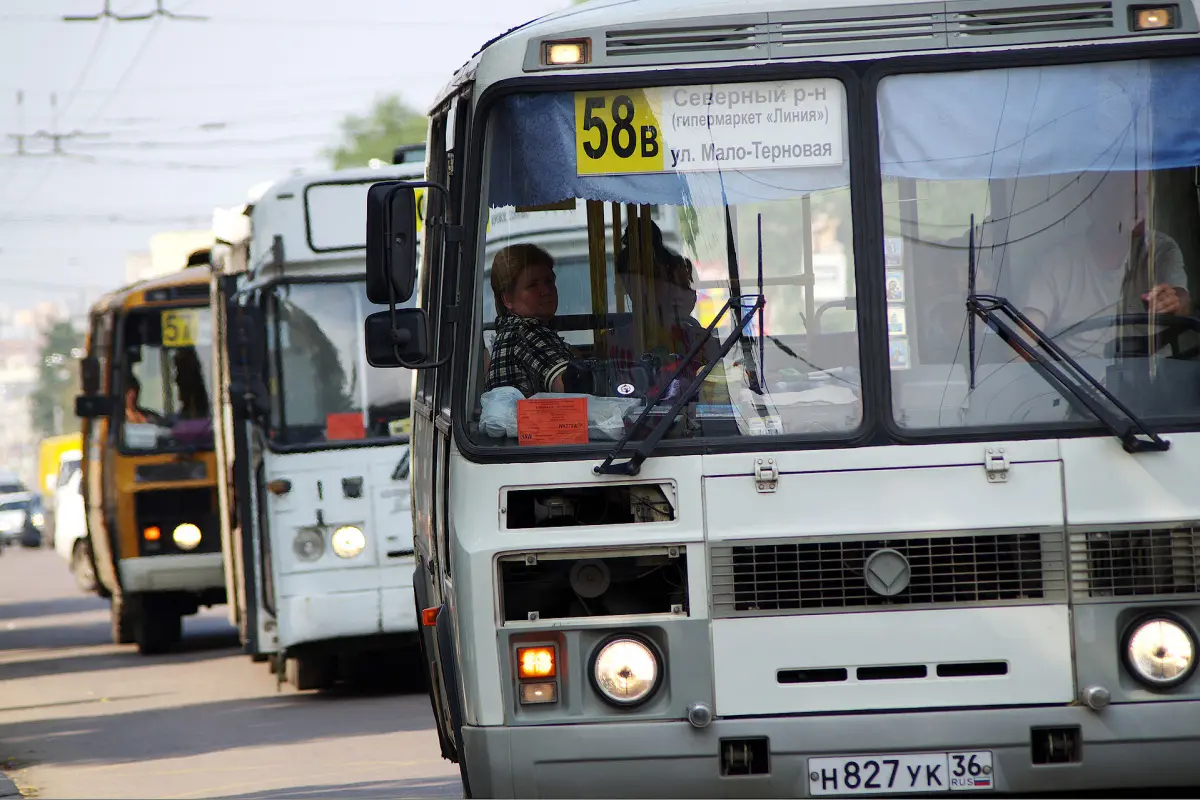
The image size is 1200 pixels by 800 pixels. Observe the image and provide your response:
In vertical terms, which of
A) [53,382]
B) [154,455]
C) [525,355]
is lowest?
[53,382]

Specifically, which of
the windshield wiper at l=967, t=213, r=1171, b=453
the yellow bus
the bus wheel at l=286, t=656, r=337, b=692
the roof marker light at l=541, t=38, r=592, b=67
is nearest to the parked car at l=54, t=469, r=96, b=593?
the yellow bus

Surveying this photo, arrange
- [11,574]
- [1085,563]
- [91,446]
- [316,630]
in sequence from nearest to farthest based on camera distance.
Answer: [1085,563]
[316,630]
[91,446]
[11,574]

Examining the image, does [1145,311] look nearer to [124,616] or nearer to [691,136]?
[691,136]

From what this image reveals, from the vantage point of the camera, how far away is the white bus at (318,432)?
12273 millimetres

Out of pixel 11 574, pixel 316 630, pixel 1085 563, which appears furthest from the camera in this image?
pixel 11 574

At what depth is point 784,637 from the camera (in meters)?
5.38

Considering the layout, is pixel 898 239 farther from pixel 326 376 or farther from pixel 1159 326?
pixel 326 376

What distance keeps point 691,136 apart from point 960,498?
4.22 ft

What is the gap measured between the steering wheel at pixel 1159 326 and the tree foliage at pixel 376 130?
188 ft

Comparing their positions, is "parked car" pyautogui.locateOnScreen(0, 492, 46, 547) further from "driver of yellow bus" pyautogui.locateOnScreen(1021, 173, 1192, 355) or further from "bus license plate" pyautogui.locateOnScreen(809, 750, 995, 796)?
"driver of yellow bus" pyautogui.locateOnScreen(1021, 173, 1192, 355)

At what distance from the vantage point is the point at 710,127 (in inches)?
218

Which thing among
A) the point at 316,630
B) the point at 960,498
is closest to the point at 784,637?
the point at 960,498

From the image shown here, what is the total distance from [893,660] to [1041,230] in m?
1.29

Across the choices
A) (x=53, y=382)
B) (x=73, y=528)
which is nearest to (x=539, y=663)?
(x=73, y=528)
